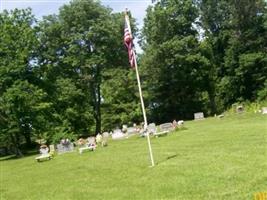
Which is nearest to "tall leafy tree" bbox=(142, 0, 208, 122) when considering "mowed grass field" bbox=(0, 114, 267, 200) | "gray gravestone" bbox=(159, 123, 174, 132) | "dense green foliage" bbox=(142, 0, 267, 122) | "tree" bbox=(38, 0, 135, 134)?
"dense green foliage" bbox=(142, 0, 267, 122)

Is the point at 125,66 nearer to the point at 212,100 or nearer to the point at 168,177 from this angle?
the point at 212,100

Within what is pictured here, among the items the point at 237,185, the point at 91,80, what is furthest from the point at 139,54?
the point at 237,185

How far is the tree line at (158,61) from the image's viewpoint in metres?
57.0

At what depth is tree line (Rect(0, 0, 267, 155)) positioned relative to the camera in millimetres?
57031

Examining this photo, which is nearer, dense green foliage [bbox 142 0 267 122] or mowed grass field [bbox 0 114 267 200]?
mowed grass field [bbox 0 114 267 200]

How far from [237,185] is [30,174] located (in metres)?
14.0

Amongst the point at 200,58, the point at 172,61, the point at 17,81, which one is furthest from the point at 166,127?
the point at 172,61

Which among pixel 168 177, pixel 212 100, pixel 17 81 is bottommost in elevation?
pixel 168 177

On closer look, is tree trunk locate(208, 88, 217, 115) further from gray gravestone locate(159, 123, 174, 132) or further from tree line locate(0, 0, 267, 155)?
gray gravestone locate(159, 123, 174, 132)

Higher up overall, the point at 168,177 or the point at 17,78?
the point at 17,78

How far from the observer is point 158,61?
191 ft

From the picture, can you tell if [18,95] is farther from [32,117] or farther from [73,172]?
[73,172]

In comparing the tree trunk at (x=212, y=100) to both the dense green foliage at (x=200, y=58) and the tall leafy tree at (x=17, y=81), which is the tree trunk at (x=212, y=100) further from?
the tall leafy tree at (x=17, y=81)

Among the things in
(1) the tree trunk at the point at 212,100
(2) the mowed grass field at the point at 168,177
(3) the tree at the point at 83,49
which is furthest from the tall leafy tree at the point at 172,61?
(2) the mowed grass field at the point at 168,177
